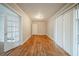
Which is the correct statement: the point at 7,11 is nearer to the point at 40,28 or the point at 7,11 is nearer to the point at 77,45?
the point at 77,45

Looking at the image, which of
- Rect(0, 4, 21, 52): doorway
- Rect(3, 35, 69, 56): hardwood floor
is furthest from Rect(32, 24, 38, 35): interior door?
Rect(0, 4, 21, 52): doorway

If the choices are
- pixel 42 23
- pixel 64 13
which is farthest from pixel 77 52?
pixel 42 23

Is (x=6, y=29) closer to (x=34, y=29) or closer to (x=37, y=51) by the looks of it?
(x=37, y=51)

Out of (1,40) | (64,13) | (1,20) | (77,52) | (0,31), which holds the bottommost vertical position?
(77,52)

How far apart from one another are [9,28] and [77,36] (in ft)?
7.05

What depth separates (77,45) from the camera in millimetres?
3051

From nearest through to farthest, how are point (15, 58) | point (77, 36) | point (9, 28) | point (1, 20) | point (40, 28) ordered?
point (15, 58) < point (77, 36) < point (1, 20) < point (9, 28) < point (40, 28)

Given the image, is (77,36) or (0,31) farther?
(0,31)

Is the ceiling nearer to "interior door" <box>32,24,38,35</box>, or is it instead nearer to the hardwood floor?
the hardwood floor

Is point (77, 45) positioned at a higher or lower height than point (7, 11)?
lower

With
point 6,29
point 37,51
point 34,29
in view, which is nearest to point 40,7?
point 6,29

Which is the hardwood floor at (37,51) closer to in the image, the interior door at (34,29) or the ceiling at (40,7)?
the ceiling at (40,7)

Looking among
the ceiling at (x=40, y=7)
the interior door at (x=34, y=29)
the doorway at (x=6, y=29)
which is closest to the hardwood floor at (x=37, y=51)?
the doorway at (x=6, y=29)

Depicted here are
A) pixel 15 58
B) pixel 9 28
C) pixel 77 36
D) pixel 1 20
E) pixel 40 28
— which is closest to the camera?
pixel 15 58
